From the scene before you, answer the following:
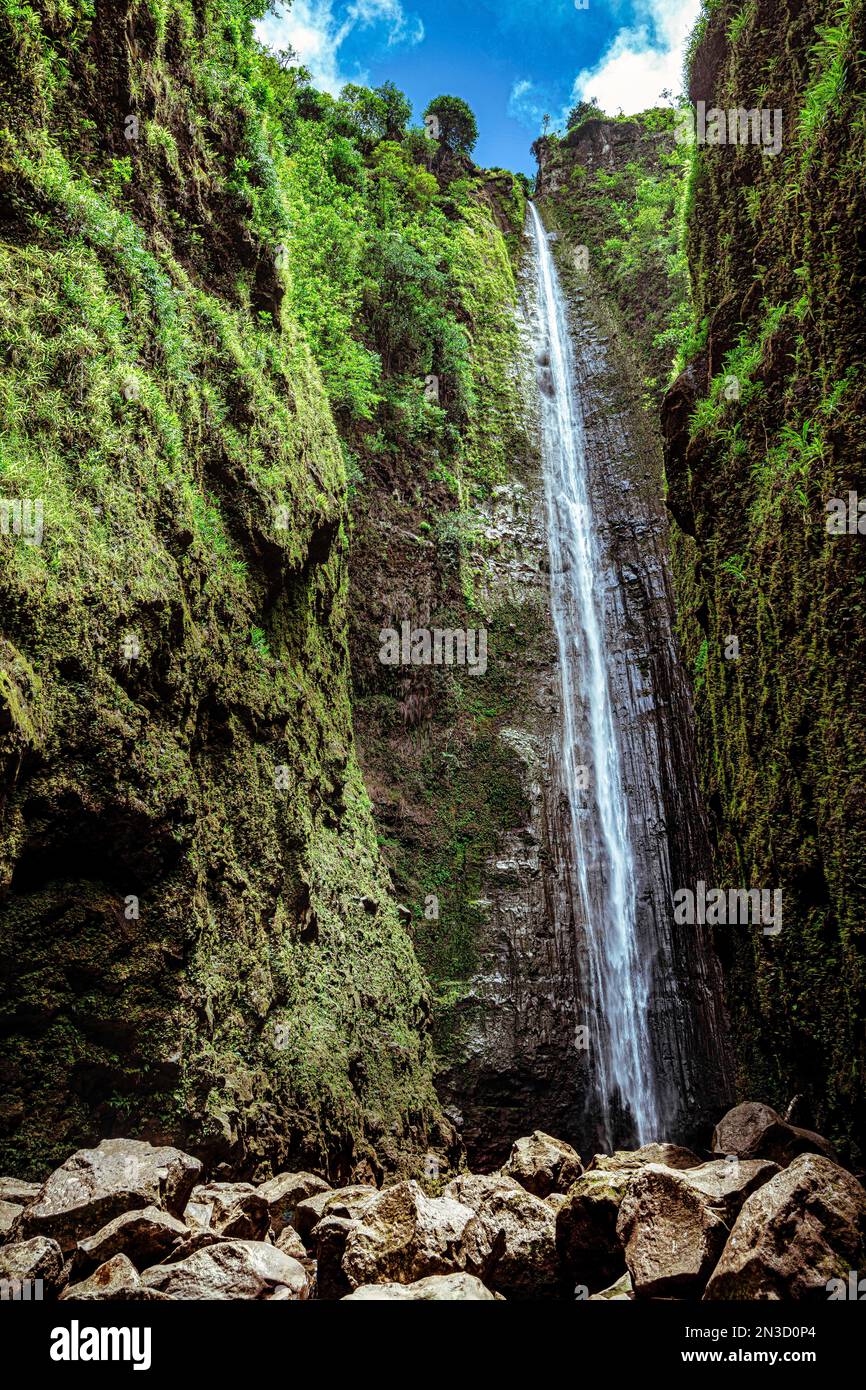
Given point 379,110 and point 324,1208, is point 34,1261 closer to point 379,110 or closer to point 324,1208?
point 324,1208

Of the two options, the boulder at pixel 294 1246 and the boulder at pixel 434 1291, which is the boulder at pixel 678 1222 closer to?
the boulder at pixel 434 1291

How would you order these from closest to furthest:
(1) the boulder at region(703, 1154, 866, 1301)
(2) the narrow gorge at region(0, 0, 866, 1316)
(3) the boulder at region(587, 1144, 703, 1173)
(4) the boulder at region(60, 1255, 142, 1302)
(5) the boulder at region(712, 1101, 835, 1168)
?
(1) the boulder at region(703, 1154, 866, 1301), (4) the boulder at region(60, 1255, 142, 1302), (2) the narrow gorge at region(0, 0, 866, 1316), (5) the boulder at region(712, 1101, 835, 1168), (3) the boulder at region(587, 1144, 703, 1173)

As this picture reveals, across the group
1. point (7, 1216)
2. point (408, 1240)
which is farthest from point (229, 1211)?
point (7, 1216)

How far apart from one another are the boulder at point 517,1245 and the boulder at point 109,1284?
229 centimetres

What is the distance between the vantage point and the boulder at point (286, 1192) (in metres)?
5.39

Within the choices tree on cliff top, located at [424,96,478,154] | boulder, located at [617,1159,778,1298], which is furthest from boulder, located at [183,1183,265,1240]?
tree on cliff top, located at [424,96,478,154]

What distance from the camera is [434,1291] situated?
4.02 meters

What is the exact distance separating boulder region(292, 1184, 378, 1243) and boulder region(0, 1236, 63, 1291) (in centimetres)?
216

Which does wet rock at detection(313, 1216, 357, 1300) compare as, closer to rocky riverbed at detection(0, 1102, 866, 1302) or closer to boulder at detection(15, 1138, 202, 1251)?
rocky riverbed at detection(0, 1102, 866, 1302)

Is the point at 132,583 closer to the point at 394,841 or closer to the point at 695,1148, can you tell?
the point at 394,841

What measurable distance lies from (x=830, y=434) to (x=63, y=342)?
565cm

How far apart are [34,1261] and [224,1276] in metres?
0.87

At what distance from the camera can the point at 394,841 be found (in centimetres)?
1262

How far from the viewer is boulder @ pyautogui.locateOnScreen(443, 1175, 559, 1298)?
477 cm
